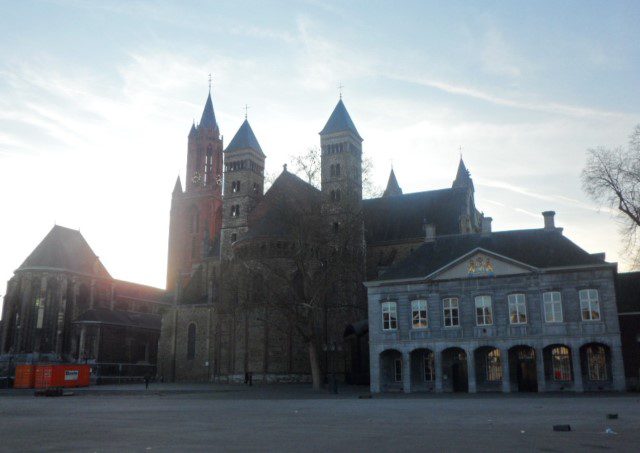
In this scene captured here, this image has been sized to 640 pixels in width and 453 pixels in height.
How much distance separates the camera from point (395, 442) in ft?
38.8

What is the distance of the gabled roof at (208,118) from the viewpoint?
96.1m

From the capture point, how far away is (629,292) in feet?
140

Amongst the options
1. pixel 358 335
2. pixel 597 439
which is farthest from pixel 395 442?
pixel 358 335

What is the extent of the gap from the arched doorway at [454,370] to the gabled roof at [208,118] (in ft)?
212

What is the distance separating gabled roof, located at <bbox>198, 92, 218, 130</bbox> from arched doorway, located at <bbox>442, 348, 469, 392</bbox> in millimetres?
64596

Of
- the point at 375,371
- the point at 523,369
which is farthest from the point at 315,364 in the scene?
the point at 523,369

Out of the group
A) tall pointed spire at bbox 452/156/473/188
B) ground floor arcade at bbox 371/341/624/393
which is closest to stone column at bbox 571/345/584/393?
ground floor arcade at bbox 371/341/624/393

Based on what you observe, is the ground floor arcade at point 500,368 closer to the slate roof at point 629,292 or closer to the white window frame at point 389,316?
the white window frame at point 389,316

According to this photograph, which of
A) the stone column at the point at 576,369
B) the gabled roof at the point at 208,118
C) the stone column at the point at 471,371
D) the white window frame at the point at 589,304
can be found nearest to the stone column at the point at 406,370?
the stone column at the point at 471,371

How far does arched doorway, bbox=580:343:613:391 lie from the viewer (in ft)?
123

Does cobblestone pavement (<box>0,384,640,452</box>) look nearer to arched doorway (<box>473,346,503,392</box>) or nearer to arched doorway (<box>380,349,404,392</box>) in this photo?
arched doorway (<box>473,346,503,392</box>)

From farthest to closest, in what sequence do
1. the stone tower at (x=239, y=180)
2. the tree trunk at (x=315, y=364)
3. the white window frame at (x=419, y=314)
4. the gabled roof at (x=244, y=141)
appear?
1. the gabled roof at (x=244, y=141)
2. the stone tower at (x=239, y=180)
3. the tree trunk at (x=315, y=364)
4. the white window frame at (x=419, y=314)

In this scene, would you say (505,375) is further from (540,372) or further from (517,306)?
(517,306)

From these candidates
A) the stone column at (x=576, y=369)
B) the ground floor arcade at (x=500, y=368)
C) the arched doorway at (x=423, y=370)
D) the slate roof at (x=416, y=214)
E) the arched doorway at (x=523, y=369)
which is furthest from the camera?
the slate roof at (x=416, y=214)
